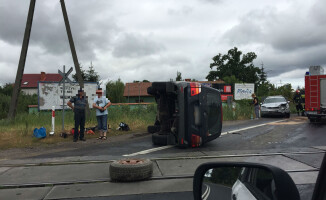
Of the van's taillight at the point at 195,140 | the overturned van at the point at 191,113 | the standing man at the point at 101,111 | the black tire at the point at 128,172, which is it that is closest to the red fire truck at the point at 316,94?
the overturned van at the point at 191,113

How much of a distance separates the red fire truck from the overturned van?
8187mm

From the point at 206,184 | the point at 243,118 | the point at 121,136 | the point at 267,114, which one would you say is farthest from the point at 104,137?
the point at 267,114

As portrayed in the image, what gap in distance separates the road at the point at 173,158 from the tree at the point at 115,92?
2935cm

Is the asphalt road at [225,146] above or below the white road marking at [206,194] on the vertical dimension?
below

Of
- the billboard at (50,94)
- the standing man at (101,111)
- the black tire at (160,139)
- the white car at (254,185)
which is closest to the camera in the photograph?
the white car at (254,185)

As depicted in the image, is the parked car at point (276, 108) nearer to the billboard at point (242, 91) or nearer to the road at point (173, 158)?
the billboard at point (242, 91)

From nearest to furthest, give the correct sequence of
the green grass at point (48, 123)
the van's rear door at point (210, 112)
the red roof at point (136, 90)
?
1. the van's rear door at point (210, 112)
2. the green grass at point (48, 123)
3. the red roof at point (136, 90)

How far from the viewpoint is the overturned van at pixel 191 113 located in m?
7.65

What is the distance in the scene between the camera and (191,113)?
7652mm

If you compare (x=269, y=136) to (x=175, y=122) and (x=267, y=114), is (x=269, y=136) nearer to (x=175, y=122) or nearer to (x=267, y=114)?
(x=175, y=122)

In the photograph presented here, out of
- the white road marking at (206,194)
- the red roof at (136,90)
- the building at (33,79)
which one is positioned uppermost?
the building at (33,79)

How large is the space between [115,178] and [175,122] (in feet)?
11.2

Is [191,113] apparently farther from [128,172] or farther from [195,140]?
[128,172]

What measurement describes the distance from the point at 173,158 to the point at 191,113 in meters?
1.47
